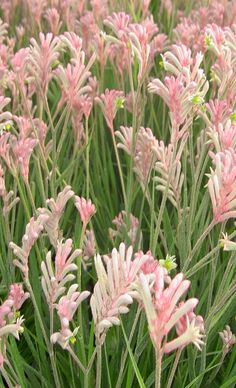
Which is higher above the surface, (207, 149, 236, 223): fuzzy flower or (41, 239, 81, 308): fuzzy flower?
(207, 149, 236, 223): fuzzy flower

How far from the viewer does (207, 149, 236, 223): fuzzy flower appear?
0.87 meters

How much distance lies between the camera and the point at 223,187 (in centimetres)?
88

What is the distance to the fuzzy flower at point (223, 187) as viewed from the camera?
0.87m

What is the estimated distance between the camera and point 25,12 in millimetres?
2371

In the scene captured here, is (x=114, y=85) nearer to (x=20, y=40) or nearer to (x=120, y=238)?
(x=20, y=40)

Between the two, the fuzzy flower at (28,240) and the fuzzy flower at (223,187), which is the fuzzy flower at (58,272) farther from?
the fuzzy flower at (223,187)

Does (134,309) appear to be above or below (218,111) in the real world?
below

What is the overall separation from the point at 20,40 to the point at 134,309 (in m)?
1.12

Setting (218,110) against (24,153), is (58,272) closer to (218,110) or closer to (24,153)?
(24,153)

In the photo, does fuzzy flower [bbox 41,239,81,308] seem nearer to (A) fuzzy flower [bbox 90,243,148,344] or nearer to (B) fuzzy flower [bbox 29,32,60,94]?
(A) fuzzy flower [bbox 90,243,148,344]

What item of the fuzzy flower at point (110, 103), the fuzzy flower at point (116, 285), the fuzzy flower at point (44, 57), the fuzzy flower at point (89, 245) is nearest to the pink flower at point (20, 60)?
the fuzzy flower at point (44, 57)

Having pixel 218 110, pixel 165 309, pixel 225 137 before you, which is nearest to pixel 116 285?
pixel 165 309

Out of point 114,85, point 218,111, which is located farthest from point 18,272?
point 114,85

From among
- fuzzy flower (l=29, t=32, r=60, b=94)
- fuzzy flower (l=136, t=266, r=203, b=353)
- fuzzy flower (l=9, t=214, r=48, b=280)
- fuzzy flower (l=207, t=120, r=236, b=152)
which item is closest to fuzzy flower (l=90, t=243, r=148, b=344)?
fuzzy flower (l=136, t=266, r=203, b=353)
